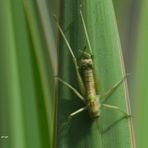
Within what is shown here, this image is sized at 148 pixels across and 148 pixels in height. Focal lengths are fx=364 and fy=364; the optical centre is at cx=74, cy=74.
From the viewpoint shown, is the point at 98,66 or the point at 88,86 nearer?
the point at 98,66

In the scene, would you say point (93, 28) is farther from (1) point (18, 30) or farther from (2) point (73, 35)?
(1) point (18, 30)

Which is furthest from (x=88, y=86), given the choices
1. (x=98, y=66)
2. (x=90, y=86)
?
(x=98, y=66)

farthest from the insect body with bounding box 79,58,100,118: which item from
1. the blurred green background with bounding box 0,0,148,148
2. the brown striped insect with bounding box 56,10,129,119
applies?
the blurred green background with bounding box 0,0,148,148

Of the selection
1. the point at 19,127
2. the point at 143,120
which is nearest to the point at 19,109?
the point at 19,127

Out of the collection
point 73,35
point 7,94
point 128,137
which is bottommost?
point 128,137

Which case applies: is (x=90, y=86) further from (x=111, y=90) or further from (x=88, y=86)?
(x=111, y=90)

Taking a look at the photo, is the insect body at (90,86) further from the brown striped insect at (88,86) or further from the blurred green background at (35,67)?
the blurred green background at (35,67)
